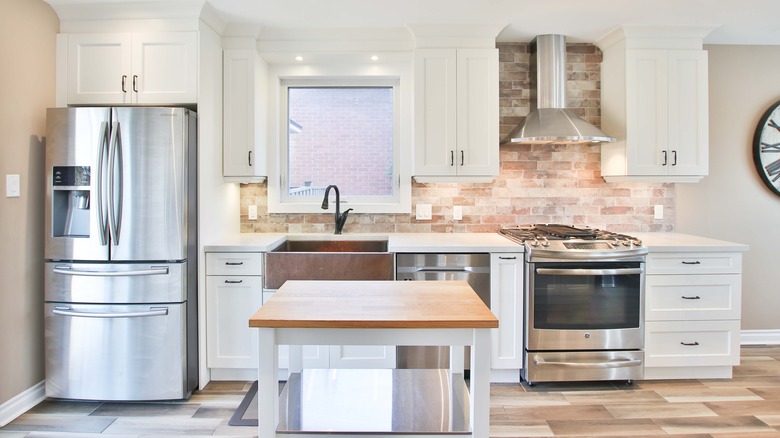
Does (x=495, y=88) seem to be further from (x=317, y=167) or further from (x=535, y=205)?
(x=317, y=167)

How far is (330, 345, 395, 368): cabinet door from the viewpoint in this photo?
303cm

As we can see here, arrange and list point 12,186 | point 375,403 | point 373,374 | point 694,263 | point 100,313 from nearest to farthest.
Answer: point 375,403
point 373,374
point 12,186
point 100,313
point 694,263

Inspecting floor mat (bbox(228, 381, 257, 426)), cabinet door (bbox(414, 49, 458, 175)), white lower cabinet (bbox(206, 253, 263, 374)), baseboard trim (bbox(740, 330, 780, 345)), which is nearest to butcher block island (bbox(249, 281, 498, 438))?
floor mat (bbox(228, 381, 257, 426))

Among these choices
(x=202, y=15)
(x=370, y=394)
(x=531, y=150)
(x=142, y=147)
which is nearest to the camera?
(x=370, y=394)

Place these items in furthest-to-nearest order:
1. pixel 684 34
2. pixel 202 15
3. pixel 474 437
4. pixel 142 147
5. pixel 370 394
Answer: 1. pixel 684 34
2. pixel 202 15
3. pixel 142 147
4. pixel 370 394
5. pixel 474 437

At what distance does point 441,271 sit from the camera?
9.90 feet

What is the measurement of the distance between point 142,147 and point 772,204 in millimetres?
4483

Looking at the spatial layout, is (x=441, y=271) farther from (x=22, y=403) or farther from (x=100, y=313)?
(x=22, y=403)

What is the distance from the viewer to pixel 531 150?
12.0ft

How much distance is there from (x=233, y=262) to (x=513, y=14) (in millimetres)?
2367

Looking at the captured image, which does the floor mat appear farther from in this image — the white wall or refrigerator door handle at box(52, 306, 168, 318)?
the white wall

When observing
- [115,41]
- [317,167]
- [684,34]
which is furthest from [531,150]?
[115,41]

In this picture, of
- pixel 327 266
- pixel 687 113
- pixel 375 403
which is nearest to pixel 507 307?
pixel 327 266

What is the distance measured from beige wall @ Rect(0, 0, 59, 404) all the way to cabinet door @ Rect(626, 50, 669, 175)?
3683 mm
